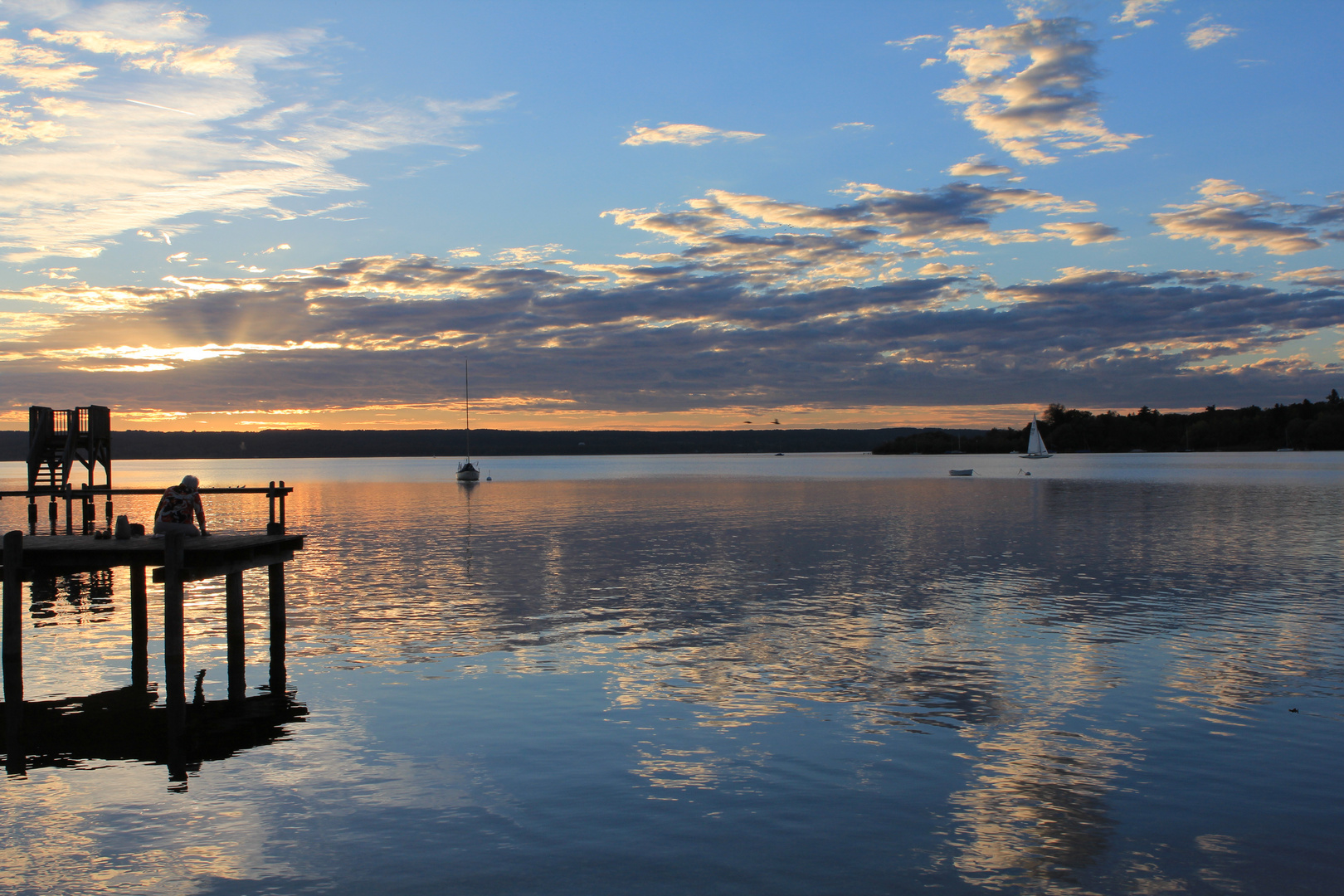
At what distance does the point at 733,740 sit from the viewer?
14672 millimetres

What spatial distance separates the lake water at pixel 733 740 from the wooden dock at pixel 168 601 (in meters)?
0.68

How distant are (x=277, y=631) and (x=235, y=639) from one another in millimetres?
1439

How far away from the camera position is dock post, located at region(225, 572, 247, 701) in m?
18.8

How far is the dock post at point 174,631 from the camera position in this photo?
16.7 m

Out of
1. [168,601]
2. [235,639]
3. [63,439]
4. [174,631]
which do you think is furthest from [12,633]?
[63,439]

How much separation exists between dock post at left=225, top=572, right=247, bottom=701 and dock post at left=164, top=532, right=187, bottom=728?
Result: 3.71ft

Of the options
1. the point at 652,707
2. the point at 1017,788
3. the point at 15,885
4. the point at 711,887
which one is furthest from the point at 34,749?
the point at 1017,788

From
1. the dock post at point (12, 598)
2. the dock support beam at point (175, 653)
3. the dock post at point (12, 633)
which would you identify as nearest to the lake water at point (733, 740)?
the dock post at point (12, 633)

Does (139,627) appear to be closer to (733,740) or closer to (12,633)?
(12,633)

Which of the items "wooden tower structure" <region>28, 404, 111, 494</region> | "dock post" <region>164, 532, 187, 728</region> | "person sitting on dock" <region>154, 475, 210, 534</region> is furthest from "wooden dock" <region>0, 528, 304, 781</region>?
"wooden tower structure" <region>28, 404, 111, 494</region>

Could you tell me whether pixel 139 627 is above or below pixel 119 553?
below

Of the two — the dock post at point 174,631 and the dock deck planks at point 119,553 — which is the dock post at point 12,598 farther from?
the dock post at point 174,631

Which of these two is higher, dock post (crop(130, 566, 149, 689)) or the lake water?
dock post (crop(130, 566, 149, 689))

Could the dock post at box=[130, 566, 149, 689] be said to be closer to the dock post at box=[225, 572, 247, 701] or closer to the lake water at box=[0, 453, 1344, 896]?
the lake water at box=[0, 453, 1344, 896]
